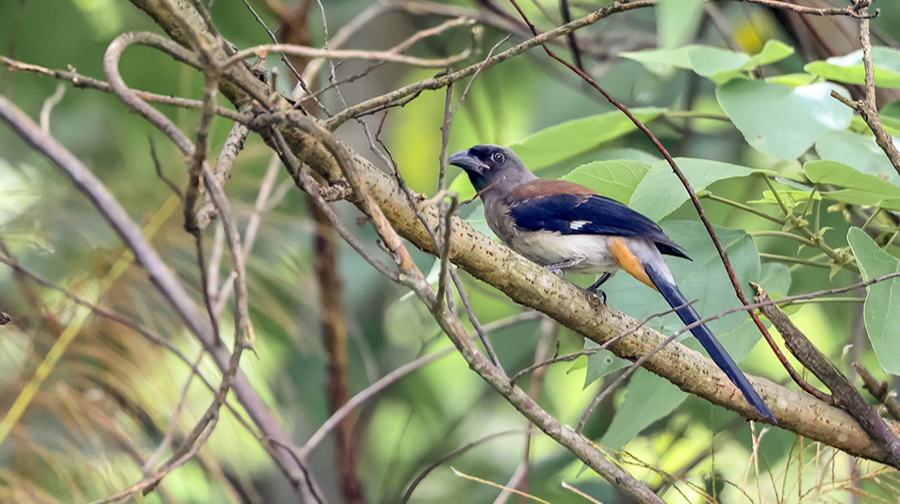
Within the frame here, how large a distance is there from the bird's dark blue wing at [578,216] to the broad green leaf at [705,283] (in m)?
0.15

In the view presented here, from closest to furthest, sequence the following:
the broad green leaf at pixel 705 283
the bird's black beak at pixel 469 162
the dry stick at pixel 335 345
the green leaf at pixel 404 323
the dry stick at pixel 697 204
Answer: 1. the dry stick at pixel 697 204
2. the broad green leaf at pixel 705 283
3. the bird's black beak at pixel 469 162
4. the dry stick at pixel 335 345
5. the green leaf at pixel 404 323

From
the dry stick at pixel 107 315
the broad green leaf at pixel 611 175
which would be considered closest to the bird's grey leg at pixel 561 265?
the broad green leaf at pixel 611 175

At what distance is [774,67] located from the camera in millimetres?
4035

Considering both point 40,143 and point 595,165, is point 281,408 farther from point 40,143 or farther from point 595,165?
point 595,165

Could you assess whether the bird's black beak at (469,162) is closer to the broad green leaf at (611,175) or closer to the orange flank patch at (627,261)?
the orange flank patch at (627,261)

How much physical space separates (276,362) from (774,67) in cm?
288

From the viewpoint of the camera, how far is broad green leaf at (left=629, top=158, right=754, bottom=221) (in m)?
1.94

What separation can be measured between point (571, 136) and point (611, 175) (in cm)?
31

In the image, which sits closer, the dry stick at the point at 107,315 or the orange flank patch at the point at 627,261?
the dry stick at the point at 107,315

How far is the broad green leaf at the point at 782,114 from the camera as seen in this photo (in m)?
2.05

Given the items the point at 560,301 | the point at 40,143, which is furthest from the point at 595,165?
the point at 40,143

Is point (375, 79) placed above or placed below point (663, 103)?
above

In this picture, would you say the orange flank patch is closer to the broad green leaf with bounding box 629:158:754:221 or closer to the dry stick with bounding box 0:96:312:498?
the broad green leaf with bounding box 629:158:754:221

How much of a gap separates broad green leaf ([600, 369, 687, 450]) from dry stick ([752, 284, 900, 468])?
34cm
